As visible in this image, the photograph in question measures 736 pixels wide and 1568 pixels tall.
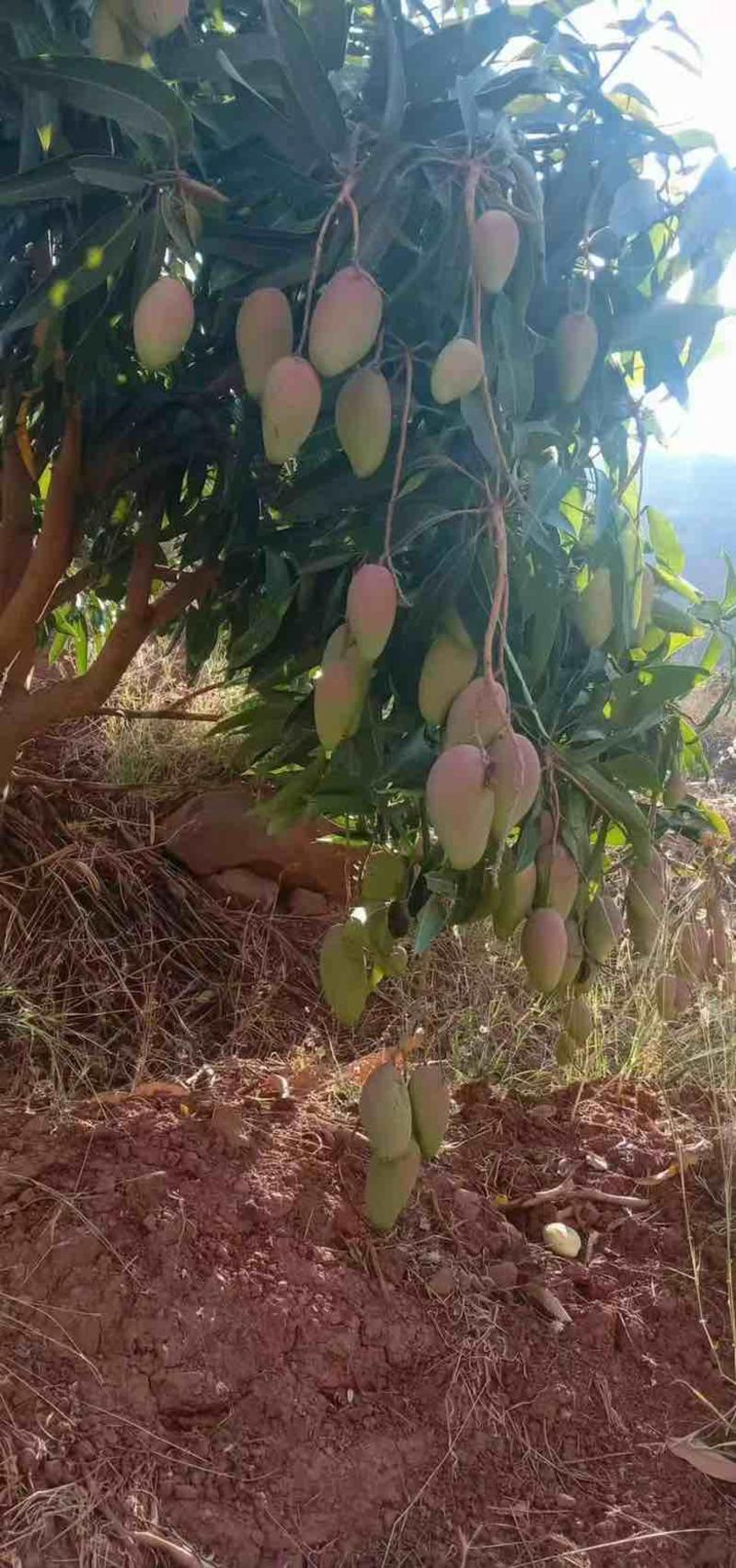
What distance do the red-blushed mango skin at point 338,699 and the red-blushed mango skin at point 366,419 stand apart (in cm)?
14

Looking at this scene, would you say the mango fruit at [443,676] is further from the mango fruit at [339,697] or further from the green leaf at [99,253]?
the green leaf at [99,253]

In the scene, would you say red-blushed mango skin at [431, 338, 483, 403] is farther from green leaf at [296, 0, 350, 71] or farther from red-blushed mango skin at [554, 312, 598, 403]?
green leaf at [296, 0, 350, 71]

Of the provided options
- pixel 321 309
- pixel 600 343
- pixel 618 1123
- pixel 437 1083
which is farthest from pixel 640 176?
pixel 618 1123

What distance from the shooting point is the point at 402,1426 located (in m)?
1.26

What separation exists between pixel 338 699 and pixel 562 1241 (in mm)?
925

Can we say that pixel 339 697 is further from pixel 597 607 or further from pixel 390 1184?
pixel 390 1184

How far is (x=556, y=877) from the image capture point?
102 cm

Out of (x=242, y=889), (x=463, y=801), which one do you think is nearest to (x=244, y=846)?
(x=242, y=889)

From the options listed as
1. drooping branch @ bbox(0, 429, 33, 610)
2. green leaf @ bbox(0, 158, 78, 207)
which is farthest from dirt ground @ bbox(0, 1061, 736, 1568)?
green leaf @ bbox(0, 158, 78, 207)

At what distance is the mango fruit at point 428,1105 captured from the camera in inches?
46.7

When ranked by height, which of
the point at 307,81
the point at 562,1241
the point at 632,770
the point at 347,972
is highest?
the point at 307,81

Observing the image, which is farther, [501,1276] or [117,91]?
[501,1276]

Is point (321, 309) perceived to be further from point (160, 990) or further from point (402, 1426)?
point (160, 990)

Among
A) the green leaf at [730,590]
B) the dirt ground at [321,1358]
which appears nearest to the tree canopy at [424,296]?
the green leaf at [730,590]
